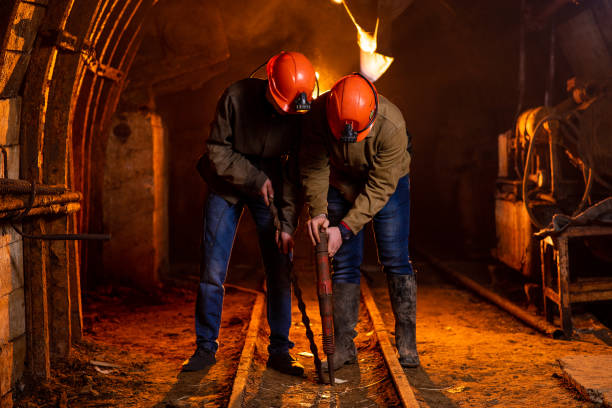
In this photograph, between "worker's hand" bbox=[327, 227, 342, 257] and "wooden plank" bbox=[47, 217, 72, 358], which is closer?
"worker's hand" bbox=[327, 227, 342, 257]

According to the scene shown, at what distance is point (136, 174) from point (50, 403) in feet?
13.3

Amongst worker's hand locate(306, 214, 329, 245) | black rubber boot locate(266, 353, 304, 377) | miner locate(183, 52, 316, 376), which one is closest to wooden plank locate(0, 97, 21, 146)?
miner locate(183, 52, 316, 376)

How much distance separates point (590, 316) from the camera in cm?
566

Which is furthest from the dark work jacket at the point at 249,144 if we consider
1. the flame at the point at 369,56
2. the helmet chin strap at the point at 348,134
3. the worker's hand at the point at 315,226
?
the flame at the point at 369,56

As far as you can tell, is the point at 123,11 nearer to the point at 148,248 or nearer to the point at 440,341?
the point at 148,248

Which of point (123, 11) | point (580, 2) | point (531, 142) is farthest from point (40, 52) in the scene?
point (580, 2)

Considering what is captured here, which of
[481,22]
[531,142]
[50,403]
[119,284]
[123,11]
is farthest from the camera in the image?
[481,22]

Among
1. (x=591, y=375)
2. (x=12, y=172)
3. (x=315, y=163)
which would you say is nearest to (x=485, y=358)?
(x=591, y=375)

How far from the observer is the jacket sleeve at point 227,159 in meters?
4.07

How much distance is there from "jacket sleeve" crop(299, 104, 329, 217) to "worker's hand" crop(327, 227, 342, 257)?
0.45 feet

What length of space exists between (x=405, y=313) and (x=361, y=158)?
1.09 metres

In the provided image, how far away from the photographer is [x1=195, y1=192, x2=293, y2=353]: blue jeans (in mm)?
4254

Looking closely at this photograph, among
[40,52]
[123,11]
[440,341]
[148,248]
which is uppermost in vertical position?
[123,11]

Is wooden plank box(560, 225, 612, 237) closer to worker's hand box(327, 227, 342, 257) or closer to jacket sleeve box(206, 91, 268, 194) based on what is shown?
worker's hand box(327, 227, 342, 257)
